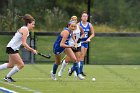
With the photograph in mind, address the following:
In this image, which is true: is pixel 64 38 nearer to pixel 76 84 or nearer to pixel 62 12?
pixel 76 84

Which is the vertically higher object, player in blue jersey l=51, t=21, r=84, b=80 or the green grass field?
player in blue jersey l=51, t=21, r=84, b=80

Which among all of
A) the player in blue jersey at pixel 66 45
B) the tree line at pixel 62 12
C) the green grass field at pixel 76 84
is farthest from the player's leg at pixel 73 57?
the tree line at pixel 62 12

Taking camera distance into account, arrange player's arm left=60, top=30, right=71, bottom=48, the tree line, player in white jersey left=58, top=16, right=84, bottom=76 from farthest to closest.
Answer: the tree line < player in white jersey left=58, top=16, right=84, bottom=76 < player's arm left=60, top=30, right=71, bottom=48

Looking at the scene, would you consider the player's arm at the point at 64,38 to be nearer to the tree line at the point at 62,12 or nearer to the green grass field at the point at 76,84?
the green grass field at the point at 76,84

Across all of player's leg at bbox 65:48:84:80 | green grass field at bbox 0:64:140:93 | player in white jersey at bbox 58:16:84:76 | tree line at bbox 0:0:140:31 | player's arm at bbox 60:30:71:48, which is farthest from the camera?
tree line at bbox 0:0:140:31

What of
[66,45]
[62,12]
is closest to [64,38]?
[66,45]

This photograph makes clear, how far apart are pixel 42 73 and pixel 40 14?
15568mm

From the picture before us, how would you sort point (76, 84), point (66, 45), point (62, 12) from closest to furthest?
point (76, 84) → point (66, 45) → point (62, 12)

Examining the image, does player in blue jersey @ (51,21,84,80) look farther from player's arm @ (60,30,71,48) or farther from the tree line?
the tree line

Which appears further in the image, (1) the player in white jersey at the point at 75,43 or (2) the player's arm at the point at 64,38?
(1) the player in white jersey at the point at 75,43

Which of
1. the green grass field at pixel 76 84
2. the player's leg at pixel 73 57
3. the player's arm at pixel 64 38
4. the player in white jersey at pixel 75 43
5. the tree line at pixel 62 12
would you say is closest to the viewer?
the green grass field at pixel 76 84

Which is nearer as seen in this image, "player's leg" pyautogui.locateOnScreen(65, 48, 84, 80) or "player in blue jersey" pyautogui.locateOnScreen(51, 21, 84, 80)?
"player in blue jersey" pyautogui.locateOnScreen(51, 21, 84, 80)

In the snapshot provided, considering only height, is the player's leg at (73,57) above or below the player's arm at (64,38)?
below

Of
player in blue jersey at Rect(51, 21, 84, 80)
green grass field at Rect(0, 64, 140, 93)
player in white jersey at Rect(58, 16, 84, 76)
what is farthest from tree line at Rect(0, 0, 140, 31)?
player in blue jersey at Rect(51, 21, 84, 80)
